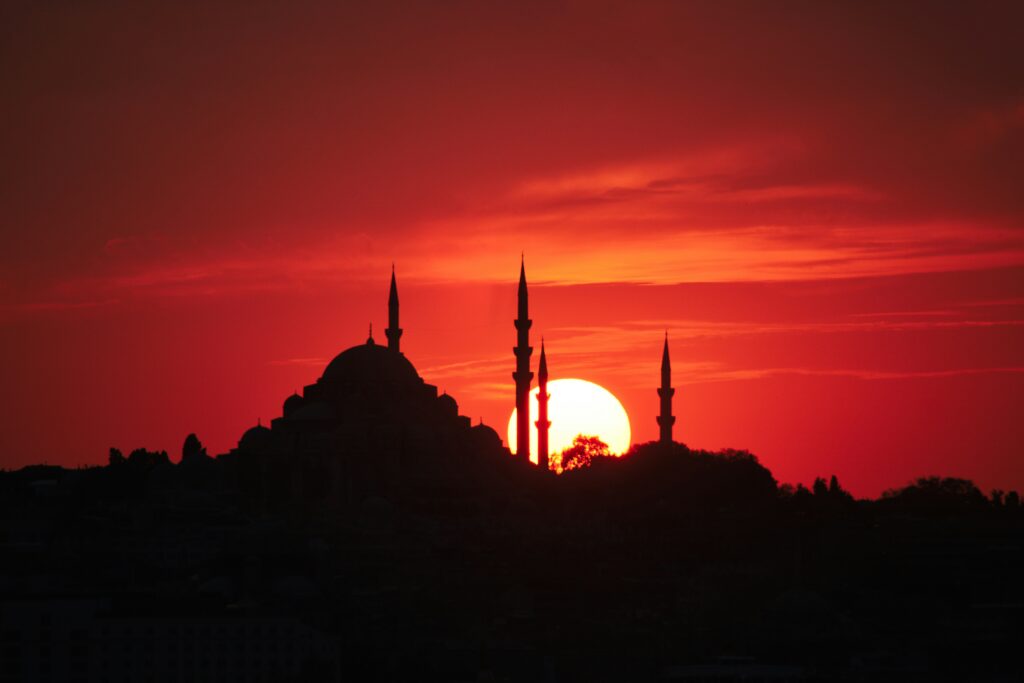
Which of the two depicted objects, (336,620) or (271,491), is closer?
(336,620)

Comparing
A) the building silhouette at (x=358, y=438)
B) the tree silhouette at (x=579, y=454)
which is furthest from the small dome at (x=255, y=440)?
the tree silhouette at (x=579, y=454)

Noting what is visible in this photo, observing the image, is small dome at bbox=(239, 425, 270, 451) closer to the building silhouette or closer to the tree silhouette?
the building silhouette

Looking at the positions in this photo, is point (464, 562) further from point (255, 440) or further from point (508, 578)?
point (255, 440)

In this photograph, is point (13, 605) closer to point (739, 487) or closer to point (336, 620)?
point (336, 620)

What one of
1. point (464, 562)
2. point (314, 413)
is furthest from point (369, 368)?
point (464, 562)


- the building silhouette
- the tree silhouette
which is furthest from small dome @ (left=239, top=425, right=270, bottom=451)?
the tree silhouette

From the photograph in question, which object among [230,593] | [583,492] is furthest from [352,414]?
[230,593]

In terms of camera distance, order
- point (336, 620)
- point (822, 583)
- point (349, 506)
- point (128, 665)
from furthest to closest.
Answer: point (349, 506)
point (822, 583)
point (336, 620)
point (128, 665)

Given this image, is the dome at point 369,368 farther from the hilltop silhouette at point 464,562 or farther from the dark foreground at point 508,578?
the dark foreground at point 508,578
